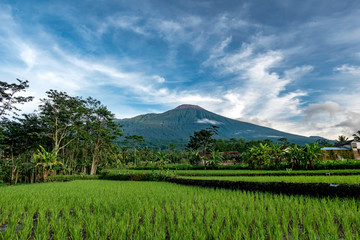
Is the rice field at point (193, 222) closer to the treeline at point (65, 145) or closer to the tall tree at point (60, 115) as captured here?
the treeline at point (65, 145)

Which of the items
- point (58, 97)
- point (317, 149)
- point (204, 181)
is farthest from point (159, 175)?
point (58, 97)

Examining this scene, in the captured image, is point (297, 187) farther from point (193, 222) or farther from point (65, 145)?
point (65, 145)

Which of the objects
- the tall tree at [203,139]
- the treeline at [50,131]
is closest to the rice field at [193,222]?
the treeline at [50,131]

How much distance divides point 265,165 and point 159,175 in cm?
1060

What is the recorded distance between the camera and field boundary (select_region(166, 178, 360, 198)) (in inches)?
249

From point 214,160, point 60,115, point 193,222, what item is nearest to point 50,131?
point 60,115

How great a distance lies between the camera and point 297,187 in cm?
747

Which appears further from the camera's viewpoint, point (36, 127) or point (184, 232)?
point (36, 127)

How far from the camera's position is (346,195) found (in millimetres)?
6352

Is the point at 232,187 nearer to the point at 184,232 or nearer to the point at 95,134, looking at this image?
the point at 184,232

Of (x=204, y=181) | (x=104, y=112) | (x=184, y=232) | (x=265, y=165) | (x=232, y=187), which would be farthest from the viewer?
(x=104, y=112)

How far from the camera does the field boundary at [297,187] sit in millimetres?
6316

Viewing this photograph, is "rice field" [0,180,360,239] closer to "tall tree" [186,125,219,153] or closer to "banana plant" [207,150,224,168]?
"banana plant" [207,150,224,168]

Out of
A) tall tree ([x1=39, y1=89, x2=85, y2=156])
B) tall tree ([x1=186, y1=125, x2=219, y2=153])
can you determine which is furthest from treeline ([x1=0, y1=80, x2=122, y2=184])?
tall tree ([x1=186, y1=125, x2=219, y2=153])
